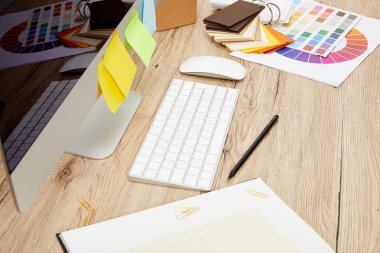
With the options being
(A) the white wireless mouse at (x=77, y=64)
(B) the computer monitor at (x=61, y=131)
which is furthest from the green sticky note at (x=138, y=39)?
(A) the white wireless mouse at (x=77, y=64)

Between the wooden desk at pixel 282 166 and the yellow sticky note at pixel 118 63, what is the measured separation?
9cm

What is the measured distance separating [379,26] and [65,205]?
0.95 m

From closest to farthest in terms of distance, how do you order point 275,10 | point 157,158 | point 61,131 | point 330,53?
point 61,131
point 157,158
point 330,53
point 275,10

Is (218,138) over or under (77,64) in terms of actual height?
under

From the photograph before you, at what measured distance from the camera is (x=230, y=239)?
64 centimetres

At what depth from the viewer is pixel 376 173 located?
2.52 feet

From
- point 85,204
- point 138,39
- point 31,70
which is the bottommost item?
point 85,204

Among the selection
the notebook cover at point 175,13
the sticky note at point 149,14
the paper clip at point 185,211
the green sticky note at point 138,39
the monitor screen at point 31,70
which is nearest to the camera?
the monitor screen at point 31,70

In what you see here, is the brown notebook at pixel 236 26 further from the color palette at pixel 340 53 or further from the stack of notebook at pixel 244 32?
the color palette at pixel 340 53

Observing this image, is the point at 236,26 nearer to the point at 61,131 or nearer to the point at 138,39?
the point at 138,39

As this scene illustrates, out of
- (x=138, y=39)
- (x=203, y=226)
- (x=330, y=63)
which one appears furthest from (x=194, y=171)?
(x=330, y=63)

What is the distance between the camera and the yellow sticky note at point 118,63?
2.66 feet

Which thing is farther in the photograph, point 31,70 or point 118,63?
point 118,63

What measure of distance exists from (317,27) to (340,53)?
0.42 ft
